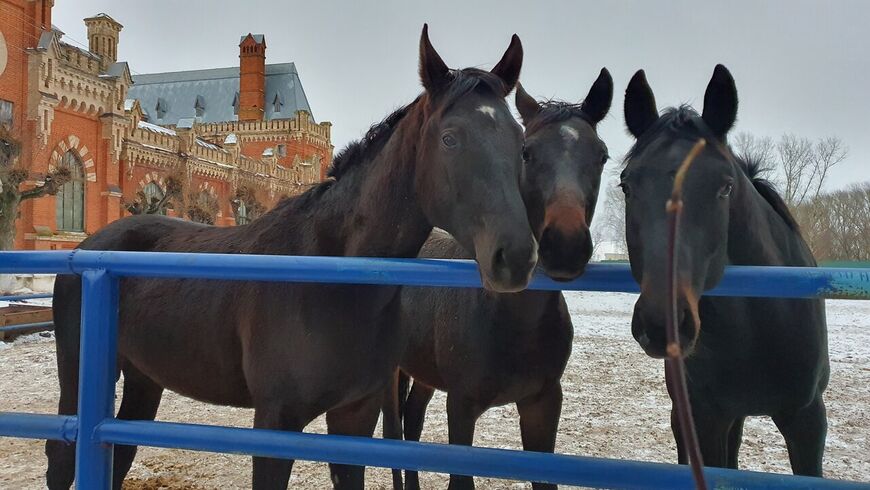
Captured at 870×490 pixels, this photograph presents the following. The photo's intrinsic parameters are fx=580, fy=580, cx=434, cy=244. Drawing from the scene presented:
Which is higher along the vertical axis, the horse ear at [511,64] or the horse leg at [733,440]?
the horse ear at [511,64]

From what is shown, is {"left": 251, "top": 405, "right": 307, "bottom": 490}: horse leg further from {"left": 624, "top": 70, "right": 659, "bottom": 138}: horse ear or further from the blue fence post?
{"left": 624, "top": 70, "right": 659, "bottom": 138}: horse ear

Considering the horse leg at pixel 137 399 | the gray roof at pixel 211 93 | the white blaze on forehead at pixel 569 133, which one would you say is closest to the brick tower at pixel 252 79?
the gray roof at pixel 211 93

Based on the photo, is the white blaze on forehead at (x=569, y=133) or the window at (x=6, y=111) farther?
the window at (x=6, y=111)

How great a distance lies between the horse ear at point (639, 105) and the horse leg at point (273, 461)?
1644 mm

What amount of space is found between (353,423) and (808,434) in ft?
→ 5.83

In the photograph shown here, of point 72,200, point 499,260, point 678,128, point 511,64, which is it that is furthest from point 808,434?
point 72,200

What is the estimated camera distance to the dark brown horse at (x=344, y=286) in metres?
1.79

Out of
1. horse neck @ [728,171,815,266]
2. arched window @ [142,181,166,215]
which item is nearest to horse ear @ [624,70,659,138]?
horse neck @ [728,171,815,266]

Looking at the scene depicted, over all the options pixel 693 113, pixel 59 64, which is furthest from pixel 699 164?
pixel 59 64

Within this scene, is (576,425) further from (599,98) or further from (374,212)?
(374,212)

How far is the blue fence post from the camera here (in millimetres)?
1590

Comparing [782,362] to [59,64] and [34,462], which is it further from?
[59,64]

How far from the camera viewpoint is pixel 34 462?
4.32m

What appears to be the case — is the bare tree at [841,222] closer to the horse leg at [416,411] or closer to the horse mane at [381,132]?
the horse leg at [416,411]
